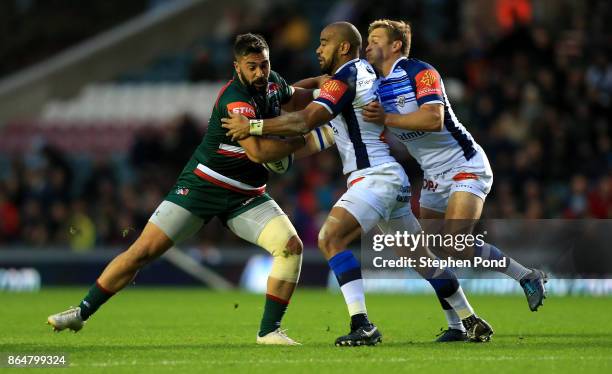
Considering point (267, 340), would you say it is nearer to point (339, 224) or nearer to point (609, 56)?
point (339, 224)

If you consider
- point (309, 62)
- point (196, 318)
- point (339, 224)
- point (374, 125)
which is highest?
point (309, 62)

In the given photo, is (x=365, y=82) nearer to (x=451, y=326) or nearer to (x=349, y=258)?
(x=349, y=258)

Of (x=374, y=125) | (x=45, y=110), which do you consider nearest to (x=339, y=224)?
(x=374, y=125)

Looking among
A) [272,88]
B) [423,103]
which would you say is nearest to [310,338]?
[272,88]

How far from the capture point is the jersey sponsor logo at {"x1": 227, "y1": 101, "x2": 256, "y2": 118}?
29.8 feet

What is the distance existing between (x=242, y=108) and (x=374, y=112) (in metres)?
0.95

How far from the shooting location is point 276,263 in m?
9.35

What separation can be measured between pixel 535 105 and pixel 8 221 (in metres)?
8.82

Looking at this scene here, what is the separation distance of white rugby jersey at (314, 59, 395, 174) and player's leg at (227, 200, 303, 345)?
675mm

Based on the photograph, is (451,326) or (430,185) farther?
(430,185)

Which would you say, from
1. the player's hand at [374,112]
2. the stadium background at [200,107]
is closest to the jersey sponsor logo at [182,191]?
the player's hand at [374,112]

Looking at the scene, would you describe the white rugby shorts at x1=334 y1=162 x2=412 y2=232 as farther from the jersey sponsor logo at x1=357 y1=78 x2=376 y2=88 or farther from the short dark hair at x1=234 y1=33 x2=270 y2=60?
the short dark hair at x1=234 y1=33 x2=270 y2=60

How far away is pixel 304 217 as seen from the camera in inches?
753

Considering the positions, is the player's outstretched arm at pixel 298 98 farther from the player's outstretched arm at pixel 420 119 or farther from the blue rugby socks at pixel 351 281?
the blue rugby socks at pixel 351 281
